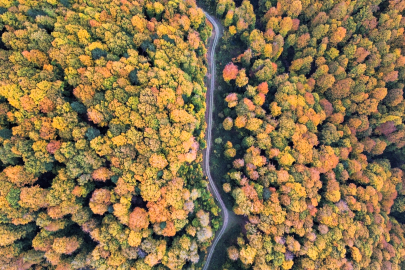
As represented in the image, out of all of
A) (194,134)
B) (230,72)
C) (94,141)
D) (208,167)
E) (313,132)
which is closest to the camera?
(94,141)

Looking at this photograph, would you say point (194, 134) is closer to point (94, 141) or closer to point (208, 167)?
point (208, 167)

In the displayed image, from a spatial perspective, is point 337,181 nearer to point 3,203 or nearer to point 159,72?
point 159,72

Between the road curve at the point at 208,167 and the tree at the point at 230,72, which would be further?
the tree at the point at 230,72

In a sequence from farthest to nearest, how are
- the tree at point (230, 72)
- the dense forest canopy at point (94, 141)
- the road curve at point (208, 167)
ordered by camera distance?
the tree at point (230, 72) < the road curve at point (208, 167) < the dense forest canopy at point (94, 141)

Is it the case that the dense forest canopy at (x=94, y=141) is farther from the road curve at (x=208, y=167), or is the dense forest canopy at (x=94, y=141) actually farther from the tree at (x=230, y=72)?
the tree at (x=230, y=72)

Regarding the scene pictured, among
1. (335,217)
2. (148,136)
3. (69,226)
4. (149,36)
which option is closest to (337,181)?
(335,217)

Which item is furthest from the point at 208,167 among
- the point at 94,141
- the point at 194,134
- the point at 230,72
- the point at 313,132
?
the point at 313,132

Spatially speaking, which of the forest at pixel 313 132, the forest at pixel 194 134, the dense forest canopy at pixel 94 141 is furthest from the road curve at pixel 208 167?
the dense forest canopy at pixel 94 141

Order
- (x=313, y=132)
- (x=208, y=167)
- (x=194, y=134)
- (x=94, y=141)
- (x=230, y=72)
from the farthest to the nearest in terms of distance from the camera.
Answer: (x=313, y=132) < (x=208, y=167) < (x=230, y=72) < (x=194, y=134) < (x=94, y=141)
